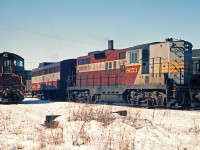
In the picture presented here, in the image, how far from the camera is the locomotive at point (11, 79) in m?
21.1

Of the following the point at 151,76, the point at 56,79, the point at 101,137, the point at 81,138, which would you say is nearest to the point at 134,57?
the point at 151,76

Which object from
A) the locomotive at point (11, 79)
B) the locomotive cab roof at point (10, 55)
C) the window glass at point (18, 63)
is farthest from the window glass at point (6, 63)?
the window glass at point (18, 63)

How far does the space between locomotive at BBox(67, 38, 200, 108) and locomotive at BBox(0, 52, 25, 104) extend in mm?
6348

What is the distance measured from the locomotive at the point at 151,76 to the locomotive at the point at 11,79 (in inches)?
250

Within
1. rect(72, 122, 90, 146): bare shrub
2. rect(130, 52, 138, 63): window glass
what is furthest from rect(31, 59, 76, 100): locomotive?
rect(72, 122, 90, 146): bare shrub

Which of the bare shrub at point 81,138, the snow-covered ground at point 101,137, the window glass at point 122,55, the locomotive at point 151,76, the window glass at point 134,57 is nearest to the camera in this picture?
the snow-covered ground at point 101,137

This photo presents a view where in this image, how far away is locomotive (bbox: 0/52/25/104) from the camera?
21091 mm

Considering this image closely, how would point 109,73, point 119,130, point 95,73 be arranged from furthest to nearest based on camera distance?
1. point 95,73
2. point 109,73
3. point 119,130

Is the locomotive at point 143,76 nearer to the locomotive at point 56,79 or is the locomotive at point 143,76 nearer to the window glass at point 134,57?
the window glass at point 134,57

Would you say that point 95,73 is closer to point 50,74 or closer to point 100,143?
point 50,74

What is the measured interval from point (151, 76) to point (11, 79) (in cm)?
1194

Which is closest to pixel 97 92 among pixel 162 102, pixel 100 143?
pixel 162 102

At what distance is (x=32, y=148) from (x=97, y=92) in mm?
14948

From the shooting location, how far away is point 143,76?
17.2 meters
